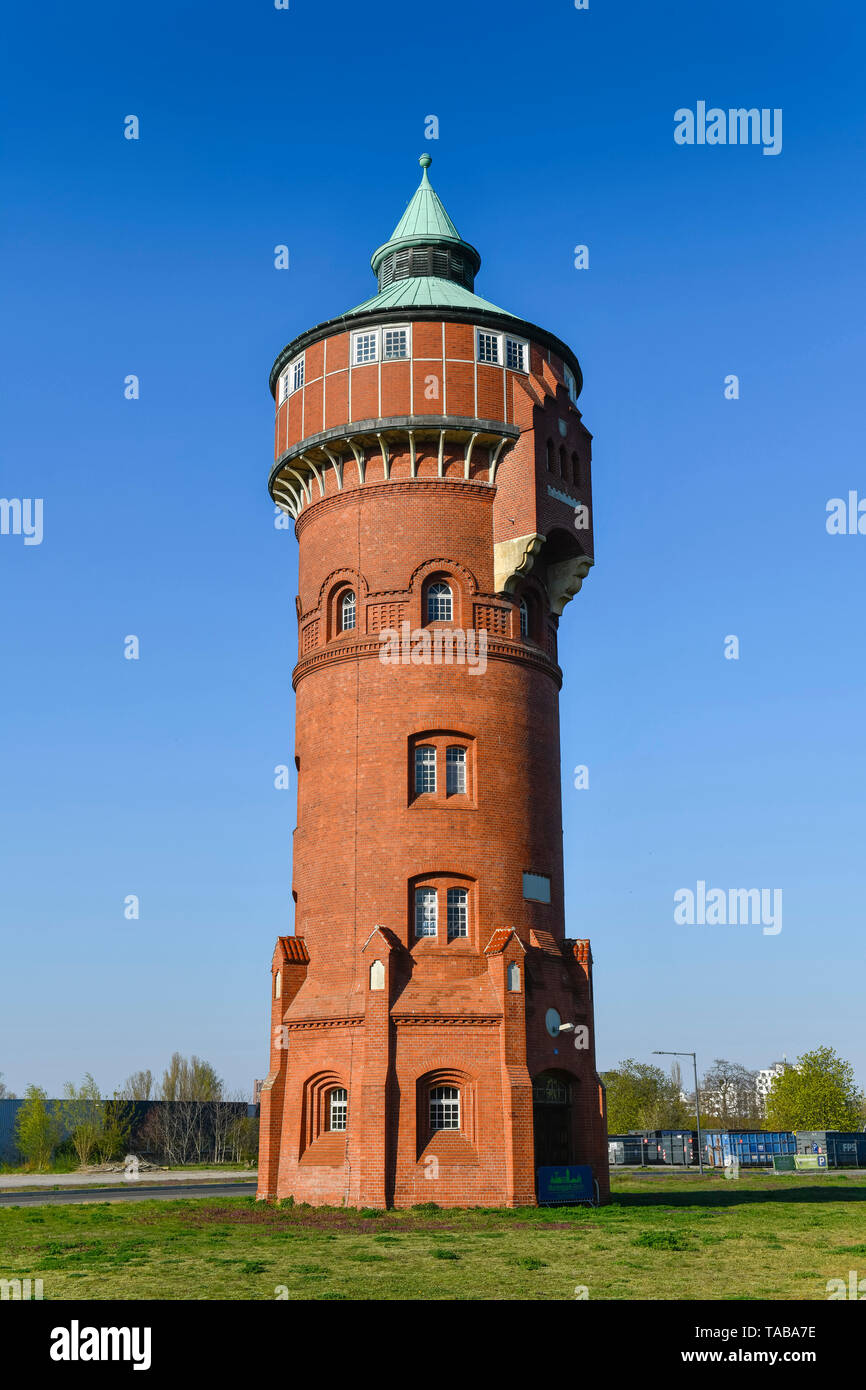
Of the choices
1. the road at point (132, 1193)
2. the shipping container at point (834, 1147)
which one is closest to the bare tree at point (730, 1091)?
the shipping container at point (834, 1147)

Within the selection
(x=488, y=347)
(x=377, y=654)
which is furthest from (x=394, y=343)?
(x=377, y=654)

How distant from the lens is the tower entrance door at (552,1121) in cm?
3272

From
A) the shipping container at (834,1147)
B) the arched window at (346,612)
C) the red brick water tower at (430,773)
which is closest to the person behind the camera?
the red brick water tower at (430,773)

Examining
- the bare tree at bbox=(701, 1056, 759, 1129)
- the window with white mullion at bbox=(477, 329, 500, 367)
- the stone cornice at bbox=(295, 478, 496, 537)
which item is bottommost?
the bare tree at bbox=(701, 1056, 759, 1129)

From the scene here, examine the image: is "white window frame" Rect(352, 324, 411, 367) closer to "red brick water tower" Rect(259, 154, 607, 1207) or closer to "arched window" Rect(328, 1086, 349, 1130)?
"red brick water tower" Rect(259, 154, 607, 1207)

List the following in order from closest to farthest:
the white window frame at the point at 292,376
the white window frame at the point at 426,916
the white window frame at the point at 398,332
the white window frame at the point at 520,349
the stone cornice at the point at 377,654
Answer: the white window frame at the point at 426,916 < the stone cornice at the point at 377,654 < the white window frame at the point at 398,332 < the white window frame at the point at 520,349 < the white window frame at the point at 292,376

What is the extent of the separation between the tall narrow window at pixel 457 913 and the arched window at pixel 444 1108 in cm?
375

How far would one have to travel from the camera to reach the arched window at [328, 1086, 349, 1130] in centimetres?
3152

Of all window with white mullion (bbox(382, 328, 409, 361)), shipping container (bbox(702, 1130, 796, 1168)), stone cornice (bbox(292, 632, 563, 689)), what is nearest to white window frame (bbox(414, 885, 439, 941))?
stone cornice (bbox(292, 632, 563, 689))

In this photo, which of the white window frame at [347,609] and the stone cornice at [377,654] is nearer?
the stone cornice at [377,654]

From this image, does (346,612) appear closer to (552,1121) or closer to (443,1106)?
(443,1106)

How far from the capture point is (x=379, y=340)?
35.6 meters

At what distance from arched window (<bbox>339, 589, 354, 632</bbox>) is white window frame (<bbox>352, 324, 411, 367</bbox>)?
6.51 meters

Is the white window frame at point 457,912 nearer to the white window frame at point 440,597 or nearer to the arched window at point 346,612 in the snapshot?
the white window frame at point 440,597
